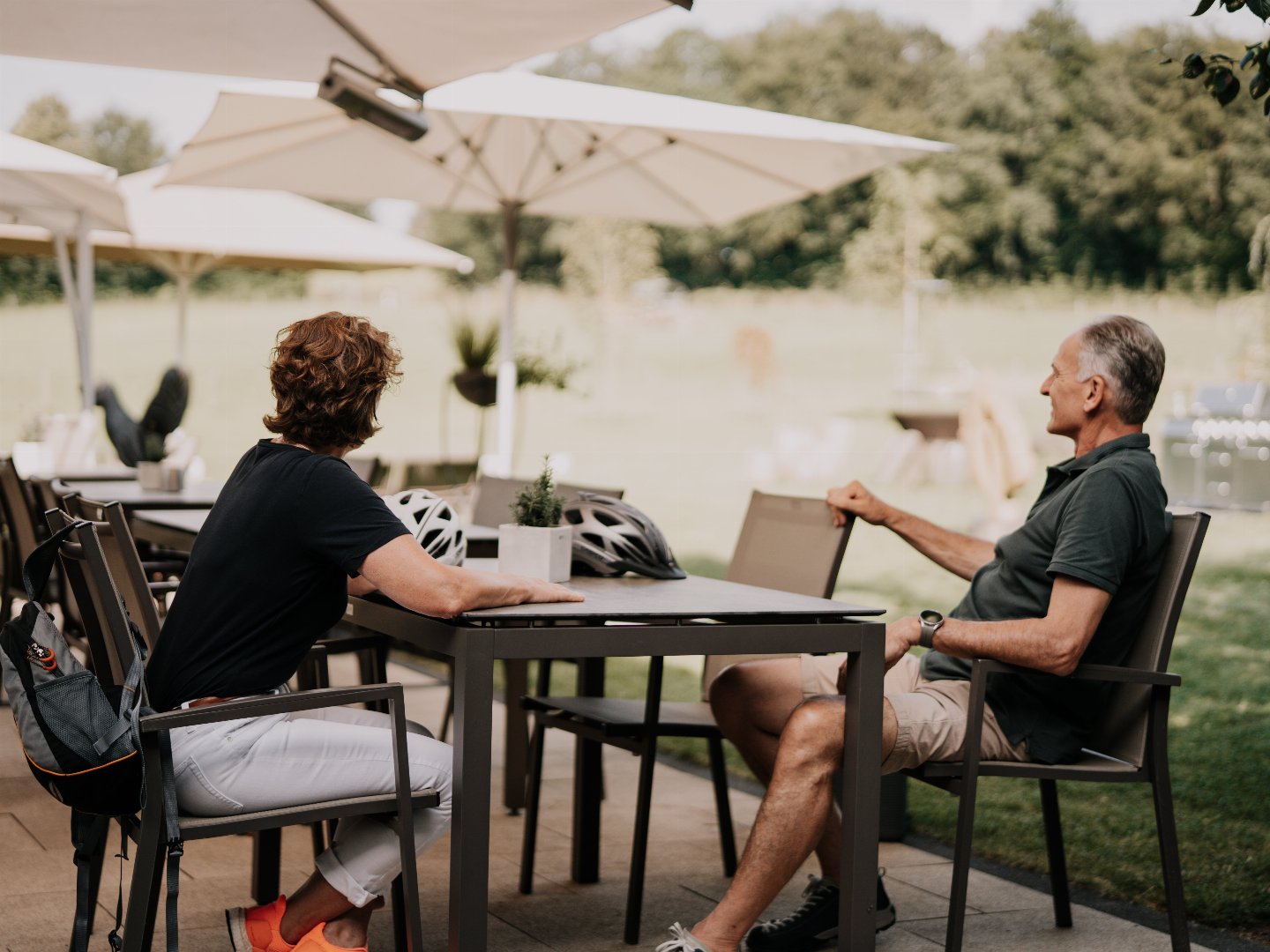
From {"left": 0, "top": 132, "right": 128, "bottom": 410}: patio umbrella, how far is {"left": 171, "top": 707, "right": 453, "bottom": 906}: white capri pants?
20.0 ft

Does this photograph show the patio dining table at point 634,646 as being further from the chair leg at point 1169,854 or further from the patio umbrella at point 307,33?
the patio umbrella at point 307,33

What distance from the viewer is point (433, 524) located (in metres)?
2.75

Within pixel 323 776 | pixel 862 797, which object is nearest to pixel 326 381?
pixel 323 776

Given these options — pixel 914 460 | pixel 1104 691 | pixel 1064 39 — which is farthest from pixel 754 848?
pixel 1064 39

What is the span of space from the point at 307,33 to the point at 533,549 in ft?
7.51

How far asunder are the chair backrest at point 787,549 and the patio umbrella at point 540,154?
99.8 inches

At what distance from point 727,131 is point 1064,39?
35.6 metres

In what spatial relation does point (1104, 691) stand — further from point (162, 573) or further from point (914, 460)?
point (914, 460)

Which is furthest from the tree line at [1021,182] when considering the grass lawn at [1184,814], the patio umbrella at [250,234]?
the grass lawn at [1184,814]

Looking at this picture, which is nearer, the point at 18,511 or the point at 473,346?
the point at 18,511

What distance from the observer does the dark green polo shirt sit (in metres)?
2.86

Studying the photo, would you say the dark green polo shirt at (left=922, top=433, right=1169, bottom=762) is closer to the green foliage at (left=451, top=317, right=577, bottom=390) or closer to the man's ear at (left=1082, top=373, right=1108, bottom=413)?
the man's ear at (left=1082, top=373, right=1108, bottom=413)

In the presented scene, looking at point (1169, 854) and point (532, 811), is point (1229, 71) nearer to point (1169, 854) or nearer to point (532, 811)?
point (1169, 854)

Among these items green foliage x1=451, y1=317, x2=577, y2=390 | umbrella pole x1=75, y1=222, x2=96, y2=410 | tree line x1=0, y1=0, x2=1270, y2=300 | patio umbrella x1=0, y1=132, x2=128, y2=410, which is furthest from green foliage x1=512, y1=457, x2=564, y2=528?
tree line x1=0, y1=0, x2=1270, y2=300
